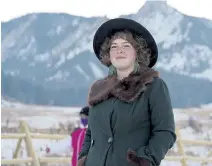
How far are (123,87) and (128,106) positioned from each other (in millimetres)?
69

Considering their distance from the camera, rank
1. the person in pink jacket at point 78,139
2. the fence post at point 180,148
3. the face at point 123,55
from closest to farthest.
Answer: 1. the face at point 123,55
2. the person in pink jacket at point 78,139
3. the fence post at point 180,148

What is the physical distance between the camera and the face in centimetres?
160

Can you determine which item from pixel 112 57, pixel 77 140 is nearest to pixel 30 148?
pixel 77 140

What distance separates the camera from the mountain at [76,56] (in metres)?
10.6

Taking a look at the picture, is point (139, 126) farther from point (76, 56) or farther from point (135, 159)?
point (76, 56)

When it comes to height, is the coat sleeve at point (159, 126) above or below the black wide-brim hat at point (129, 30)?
below

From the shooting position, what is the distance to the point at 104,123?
1.57 metres

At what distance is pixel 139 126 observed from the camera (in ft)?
4.97

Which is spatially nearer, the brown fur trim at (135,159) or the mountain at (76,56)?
the brown fur trim at (135,159)

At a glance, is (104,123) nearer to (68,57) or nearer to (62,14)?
(68,57)

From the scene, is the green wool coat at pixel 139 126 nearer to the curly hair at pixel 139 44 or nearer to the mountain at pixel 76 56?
the curly hair at pixel 139 44

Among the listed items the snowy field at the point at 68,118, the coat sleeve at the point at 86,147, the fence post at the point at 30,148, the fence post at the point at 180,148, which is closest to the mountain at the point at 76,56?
the snowy field at the point at 68,118

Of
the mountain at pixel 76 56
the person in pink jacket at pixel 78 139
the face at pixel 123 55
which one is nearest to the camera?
the face at pixel 123 55

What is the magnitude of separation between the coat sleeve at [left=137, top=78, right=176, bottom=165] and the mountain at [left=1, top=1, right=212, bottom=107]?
8486mm
